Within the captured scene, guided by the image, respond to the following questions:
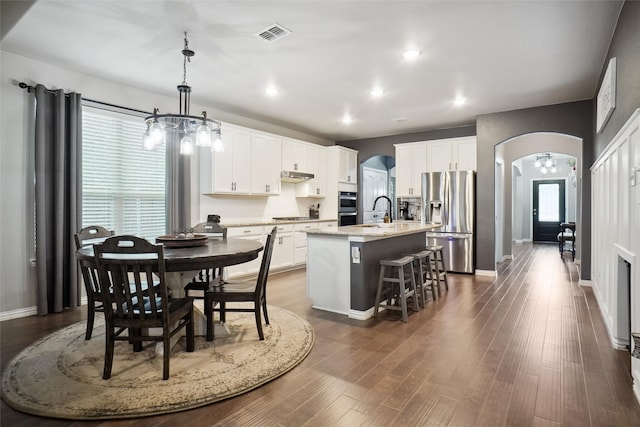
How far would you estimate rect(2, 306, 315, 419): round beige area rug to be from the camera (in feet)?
6.41

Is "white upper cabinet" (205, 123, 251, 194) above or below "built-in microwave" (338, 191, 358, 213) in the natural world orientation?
→ above

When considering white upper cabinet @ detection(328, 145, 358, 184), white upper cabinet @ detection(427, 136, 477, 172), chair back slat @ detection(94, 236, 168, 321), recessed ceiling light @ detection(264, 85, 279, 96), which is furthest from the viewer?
white upper cabinet @ detection(328, 145, 358, 184)

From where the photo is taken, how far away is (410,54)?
136 inches

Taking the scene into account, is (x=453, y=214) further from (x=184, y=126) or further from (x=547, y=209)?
(x=547, y=209)

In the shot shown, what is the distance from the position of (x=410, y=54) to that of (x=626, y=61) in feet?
5.52

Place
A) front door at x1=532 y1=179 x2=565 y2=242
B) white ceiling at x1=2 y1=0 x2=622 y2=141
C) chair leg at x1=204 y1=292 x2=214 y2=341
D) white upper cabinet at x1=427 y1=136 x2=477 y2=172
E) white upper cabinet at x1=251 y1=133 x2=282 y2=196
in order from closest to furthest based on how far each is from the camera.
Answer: white ceiling at x1=2 y1=0 x2=622 y2=141 < chair leg at x1=204 y1=292 x2=214 y2=341 < white upper cabinet at x1=251 y1=133 x2=282 y2=196 < white upper cabinet at x1=427 y1=136 x2=477 y2=172 < front door at x1=532 y1=179 x2=565 y2=242

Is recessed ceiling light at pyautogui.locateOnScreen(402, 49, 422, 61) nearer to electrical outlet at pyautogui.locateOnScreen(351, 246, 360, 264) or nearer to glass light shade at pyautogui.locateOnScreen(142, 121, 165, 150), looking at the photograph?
electrical outlet at pyautogui.locateOnScreen(351, 246, 360, 264)

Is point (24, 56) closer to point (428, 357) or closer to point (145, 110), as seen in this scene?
point (145, 110)

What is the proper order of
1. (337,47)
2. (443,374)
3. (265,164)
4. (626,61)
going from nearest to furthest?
(443,374) < (626,61) < (337,47) < (265,164)

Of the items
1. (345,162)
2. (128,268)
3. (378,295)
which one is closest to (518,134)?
(345,162)

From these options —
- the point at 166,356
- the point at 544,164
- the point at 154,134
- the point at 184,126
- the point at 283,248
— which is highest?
the point at 544,164

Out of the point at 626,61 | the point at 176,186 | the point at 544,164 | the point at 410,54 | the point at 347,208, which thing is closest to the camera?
the point at 626,61

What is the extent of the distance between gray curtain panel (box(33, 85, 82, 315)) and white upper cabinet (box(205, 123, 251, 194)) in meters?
1.63

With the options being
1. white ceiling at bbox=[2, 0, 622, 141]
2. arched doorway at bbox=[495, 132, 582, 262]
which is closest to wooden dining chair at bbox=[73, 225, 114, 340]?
white ceiling at bbox=[2, 0, 622, 141]
